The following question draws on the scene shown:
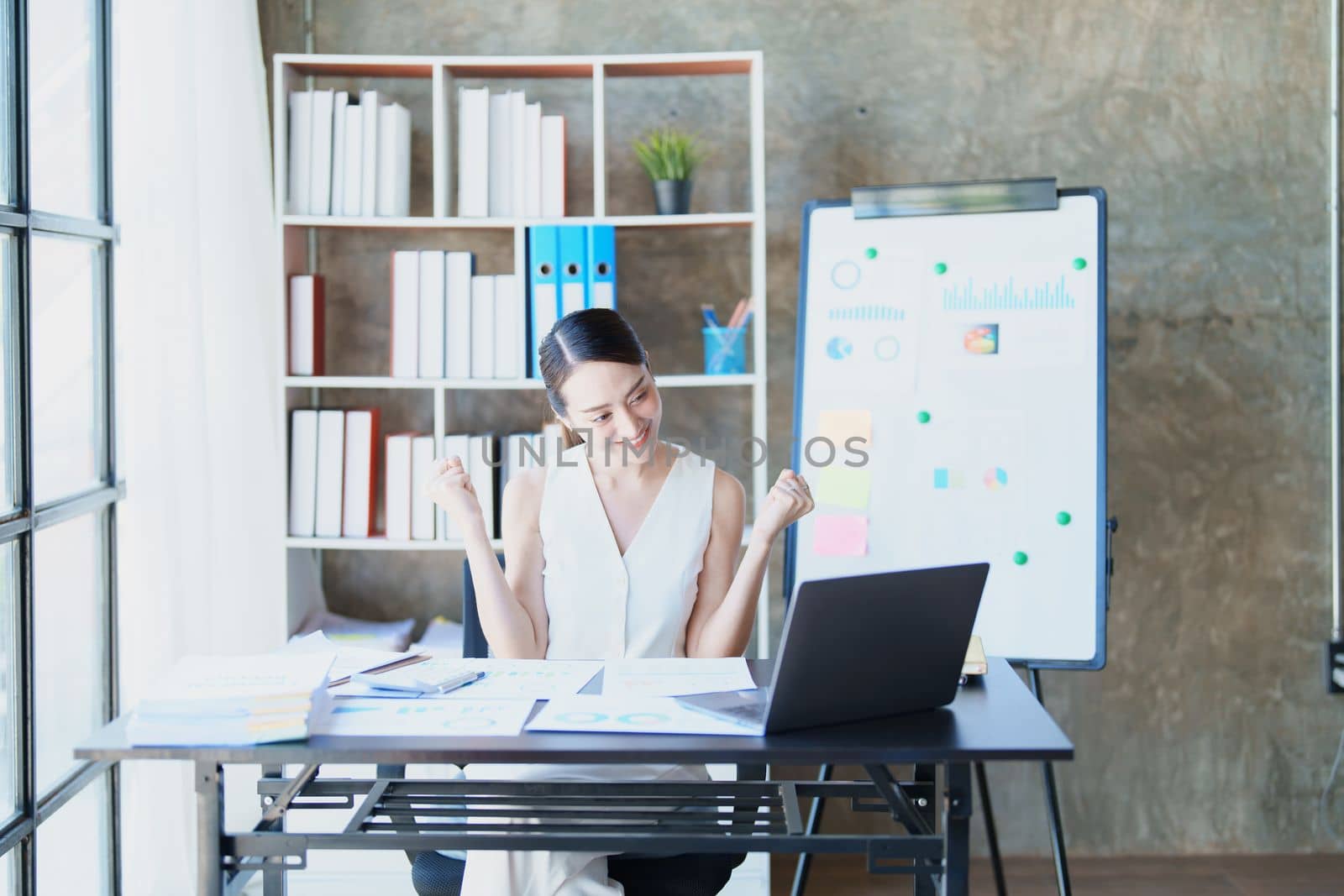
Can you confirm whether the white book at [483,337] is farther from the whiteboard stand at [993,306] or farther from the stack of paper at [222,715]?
the stack of paper at [222,715]

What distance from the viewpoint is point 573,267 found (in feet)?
10.1

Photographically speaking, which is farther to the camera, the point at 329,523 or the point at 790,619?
the point at 329,523

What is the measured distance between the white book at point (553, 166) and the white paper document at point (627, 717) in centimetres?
171

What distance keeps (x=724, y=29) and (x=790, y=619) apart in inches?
94.0

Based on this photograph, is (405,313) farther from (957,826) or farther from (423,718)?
(957,826)

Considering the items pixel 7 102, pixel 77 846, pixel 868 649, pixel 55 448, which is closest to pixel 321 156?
pixel 7 102

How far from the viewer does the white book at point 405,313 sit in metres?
3.13

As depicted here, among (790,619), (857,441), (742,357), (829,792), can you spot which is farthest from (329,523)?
(790,619)

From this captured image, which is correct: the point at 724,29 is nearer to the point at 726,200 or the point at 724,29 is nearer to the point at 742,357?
the point at 726,200

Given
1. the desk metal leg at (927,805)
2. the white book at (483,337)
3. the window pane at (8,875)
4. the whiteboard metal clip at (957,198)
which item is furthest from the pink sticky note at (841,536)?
the window pane at (8,875)

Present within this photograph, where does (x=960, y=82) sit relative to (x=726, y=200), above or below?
above

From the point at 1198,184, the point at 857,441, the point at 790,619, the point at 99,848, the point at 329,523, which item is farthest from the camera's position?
the point at 1198,184

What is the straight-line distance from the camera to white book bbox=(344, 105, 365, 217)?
3111 millimetres

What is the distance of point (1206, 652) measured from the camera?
3.46 m
